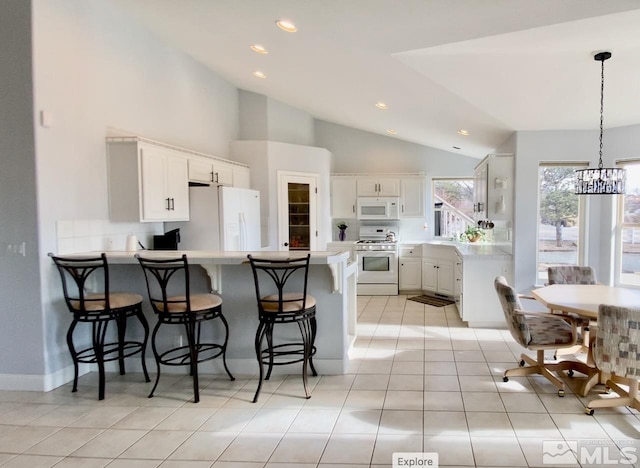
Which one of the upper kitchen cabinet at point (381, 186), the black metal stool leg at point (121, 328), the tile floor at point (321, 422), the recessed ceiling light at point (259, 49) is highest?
the recessed ceiling light at point (259, 49)

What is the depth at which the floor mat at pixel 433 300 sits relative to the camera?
20.9ft

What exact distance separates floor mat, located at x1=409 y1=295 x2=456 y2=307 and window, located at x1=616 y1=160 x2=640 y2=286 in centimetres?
230

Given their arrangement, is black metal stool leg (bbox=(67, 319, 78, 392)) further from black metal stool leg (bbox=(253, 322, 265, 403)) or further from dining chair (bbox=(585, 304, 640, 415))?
dining chair (bbox=(585, 304, 640, 415))

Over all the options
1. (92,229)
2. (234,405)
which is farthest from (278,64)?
(234,405)

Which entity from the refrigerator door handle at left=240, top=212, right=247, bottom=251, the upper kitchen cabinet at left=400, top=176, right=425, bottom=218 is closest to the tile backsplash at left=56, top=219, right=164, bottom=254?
the refrigerator door handle at left=240, top=212, right=247, bottom=251

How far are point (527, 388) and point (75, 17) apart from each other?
186 inches

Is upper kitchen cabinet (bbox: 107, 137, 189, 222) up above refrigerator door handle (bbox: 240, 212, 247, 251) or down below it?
above

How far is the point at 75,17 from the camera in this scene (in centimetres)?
349

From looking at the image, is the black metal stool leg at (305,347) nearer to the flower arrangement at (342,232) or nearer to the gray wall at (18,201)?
the gray wall at (18,201)

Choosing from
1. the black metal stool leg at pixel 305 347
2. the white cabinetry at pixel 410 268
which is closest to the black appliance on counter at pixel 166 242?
the black metal stool leg at pixel 305 347

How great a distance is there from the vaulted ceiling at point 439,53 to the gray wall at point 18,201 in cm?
109

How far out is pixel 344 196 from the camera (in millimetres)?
7414

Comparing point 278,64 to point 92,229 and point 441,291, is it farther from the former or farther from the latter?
point 441,291

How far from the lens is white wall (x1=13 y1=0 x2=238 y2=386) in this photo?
3.22 metres
